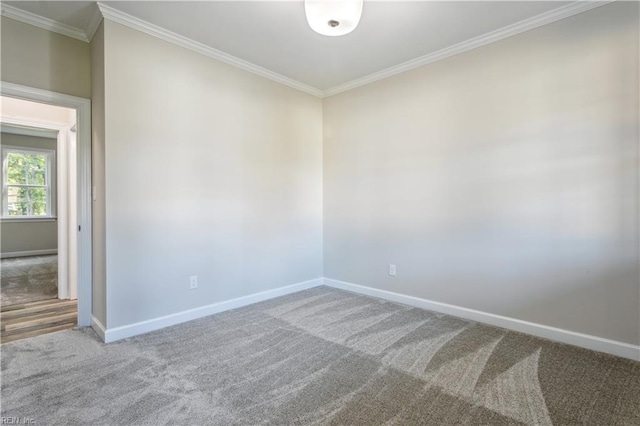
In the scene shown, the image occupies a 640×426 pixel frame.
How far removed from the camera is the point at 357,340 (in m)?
2.52

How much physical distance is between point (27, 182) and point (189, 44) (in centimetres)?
673

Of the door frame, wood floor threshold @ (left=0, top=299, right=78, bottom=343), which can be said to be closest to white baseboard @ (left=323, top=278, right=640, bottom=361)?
the door frame

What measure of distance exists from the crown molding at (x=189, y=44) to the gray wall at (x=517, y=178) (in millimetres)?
1025

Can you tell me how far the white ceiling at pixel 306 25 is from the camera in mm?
2383

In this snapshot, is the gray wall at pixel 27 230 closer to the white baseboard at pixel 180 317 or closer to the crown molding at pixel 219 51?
the crown molding at pixel 219 51

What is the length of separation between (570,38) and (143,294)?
4.10m

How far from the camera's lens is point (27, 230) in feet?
22.8

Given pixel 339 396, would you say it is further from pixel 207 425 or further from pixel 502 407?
pixel 502 407

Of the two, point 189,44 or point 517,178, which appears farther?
point 189,44

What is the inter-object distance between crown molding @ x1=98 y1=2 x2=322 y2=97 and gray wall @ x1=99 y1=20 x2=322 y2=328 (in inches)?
2.2

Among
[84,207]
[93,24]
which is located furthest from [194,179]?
[93,24]

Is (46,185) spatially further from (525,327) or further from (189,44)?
(525,327)

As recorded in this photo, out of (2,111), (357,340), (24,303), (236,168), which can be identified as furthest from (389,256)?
(2,111)

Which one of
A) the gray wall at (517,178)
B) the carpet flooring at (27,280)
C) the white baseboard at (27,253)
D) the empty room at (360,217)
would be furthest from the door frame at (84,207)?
the white baseboard at (27,253)
